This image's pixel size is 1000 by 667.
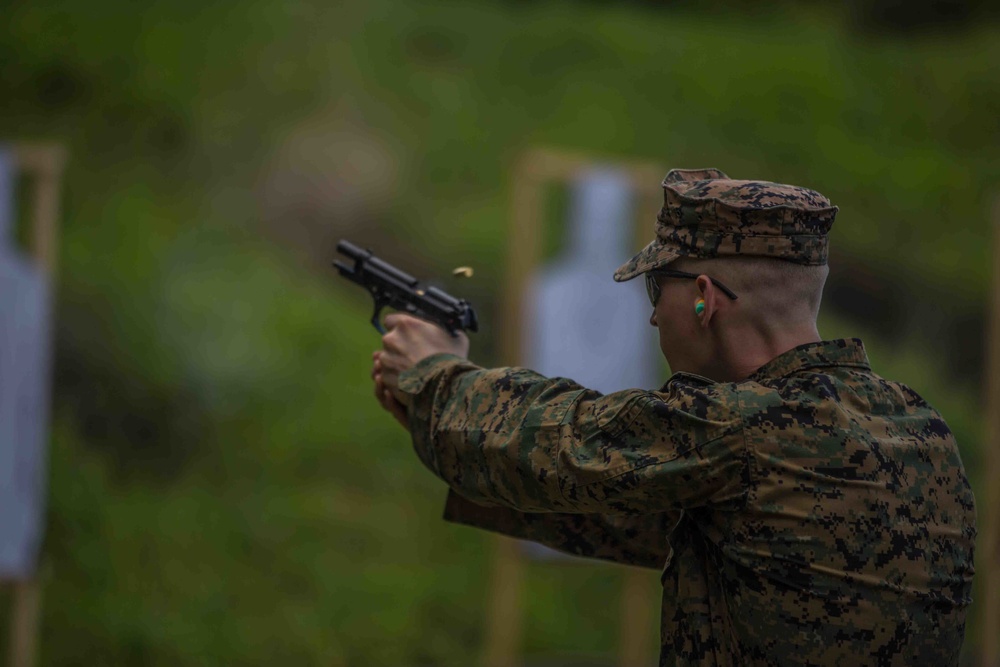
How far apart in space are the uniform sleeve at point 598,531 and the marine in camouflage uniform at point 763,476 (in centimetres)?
17

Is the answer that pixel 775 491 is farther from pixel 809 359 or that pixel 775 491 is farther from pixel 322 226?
pixel 322 226

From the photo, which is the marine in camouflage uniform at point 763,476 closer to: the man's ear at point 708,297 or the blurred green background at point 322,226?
the man's ear at point 708,297

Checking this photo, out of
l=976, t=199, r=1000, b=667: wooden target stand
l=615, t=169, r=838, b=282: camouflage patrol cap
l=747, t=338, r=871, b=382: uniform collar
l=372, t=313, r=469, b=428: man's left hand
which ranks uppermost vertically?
l=615, t=169, r=838, b=282: camouflage patrol cap

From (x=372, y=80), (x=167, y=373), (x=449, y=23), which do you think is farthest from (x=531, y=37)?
(x=167, y=373)

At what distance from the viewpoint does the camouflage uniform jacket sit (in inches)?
57.2

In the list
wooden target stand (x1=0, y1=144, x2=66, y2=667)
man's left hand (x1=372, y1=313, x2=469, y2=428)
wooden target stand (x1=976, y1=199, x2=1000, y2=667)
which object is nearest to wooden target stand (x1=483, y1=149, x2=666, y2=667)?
wooden target stand (x1=976, y1=199, x2=1000, y2=667)

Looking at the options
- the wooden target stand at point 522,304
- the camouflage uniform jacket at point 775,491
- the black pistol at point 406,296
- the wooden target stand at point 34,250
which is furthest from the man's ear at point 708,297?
the wooden target stand at point 34,250

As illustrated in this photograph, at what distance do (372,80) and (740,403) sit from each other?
124 inches

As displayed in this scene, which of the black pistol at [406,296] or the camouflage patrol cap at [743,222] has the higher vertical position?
the camouflage patrol cap at [743,222]

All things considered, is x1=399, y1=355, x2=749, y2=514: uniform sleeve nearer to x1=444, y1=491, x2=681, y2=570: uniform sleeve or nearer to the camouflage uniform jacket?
the camouflage uniform jacket

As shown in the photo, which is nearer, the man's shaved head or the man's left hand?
the man's shaved head

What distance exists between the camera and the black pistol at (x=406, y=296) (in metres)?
1.98

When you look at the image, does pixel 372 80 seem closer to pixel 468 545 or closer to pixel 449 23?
pixel 449 23

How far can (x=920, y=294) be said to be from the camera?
4.88m
